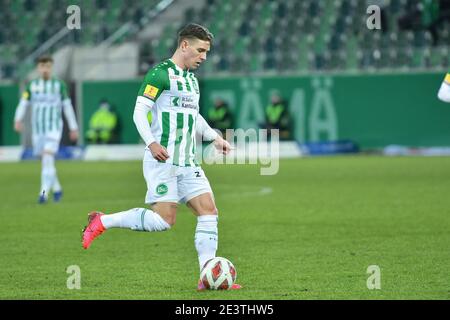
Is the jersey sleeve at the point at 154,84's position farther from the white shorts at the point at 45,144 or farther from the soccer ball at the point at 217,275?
the white shorts at the point at 45,144

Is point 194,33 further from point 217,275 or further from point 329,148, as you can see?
point 329,148

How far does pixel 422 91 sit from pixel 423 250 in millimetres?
18290

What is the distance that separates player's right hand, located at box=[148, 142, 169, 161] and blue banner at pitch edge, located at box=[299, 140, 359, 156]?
20678 millimetres

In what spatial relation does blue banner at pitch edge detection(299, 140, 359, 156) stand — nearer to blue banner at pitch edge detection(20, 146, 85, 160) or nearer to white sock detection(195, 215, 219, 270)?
blue banner at pitch edge detection(20, 146, 85, 160)

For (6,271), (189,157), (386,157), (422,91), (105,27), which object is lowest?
(6,271)

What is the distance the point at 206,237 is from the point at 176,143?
2.38 ft

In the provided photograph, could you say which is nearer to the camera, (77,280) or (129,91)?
(77,280)

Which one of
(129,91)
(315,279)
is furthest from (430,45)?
(315,279)

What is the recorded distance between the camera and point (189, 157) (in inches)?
317

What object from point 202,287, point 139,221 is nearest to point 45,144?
point 139,221

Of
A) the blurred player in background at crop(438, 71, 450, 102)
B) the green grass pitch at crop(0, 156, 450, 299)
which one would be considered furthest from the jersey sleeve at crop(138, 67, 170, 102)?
the blurred player in background at crop(438, 71, 450, 102)

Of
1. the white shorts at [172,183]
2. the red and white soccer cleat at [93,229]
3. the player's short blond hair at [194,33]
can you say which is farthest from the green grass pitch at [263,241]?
the player's short blond hair at [194,33]
